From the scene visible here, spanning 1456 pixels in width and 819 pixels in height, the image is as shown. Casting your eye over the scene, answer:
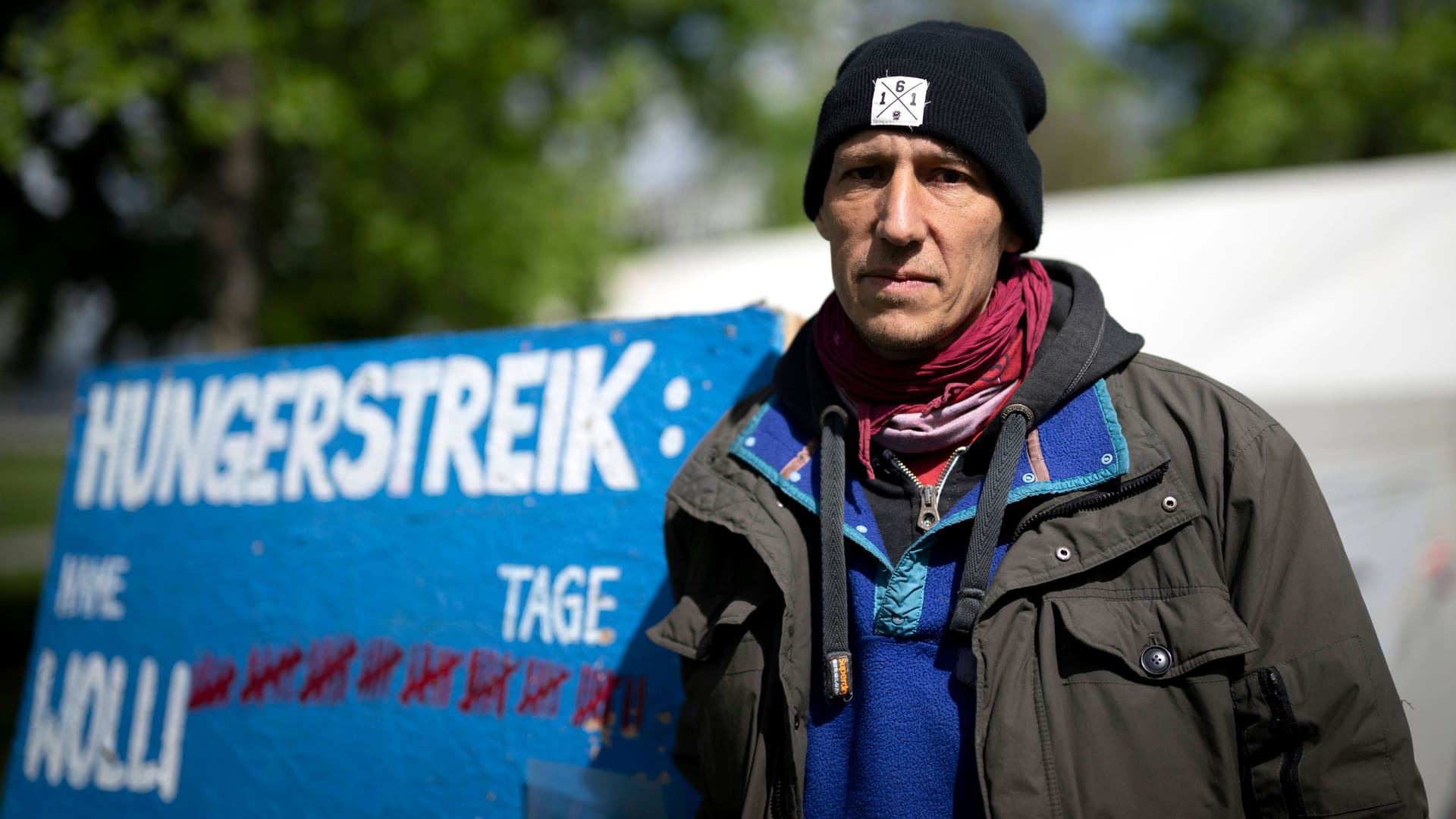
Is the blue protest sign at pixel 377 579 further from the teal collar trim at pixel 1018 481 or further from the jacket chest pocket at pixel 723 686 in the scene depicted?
the teal collar trim at pixel 1018 481

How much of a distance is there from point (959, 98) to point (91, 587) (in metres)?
3.08

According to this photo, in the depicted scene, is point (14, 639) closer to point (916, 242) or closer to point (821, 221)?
point (821, 221)

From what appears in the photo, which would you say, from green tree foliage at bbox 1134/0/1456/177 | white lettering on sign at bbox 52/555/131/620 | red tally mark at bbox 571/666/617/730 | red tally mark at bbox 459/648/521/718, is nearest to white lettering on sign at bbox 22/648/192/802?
white lettering on sign at bbox 52/555/131/620

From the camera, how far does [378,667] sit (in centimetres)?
279

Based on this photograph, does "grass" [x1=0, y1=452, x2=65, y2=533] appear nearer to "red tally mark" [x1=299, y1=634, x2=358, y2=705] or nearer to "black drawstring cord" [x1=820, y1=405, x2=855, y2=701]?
"red tally mark" [x1=299, y1=634, x2=358, y2=705]

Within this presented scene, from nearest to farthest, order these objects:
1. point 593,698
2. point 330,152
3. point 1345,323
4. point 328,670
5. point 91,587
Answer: point 593,698
point 328,670
point 91,587
point 1345,323
point 330,152

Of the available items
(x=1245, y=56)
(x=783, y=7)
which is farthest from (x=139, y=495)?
(x=1245, y=56)

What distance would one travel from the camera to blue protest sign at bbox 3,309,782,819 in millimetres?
2516

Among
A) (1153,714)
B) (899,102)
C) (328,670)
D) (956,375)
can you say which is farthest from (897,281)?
(328,670)

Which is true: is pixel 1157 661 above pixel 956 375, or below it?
below

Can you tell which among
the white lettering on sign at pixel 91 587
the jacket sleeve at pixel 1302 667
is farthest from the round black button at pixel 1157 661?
the white lettering on sign at pixel 91 587

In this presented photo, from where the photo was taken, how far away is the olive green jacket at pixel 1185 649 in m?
1.47

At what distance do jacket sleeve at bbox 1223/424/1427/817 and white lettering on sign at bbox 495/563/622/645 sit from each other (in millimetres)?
1401

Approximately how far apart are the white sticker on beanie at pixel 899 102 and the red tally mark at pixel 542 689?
148 centimetres
